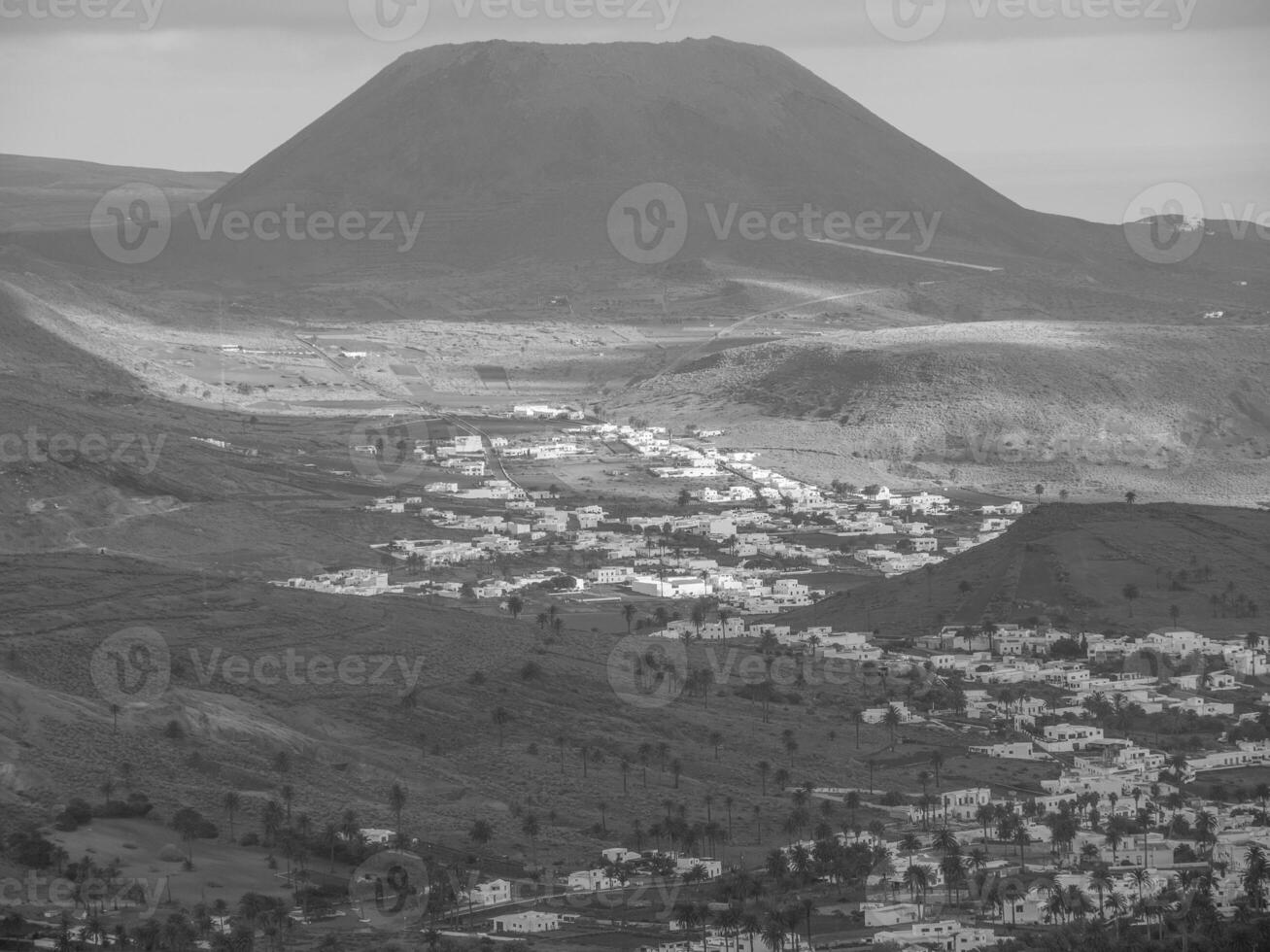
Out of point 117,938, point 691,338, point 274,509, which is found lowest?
point 117,938

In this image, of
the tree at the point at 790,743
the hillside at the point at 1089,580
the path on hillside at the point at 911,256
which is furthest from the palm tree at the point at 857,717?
the path on hillside at the point at 911,256

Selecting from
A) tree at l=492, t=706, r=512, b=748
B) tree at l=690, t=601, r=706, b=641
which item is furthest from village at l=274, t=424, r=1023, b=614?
tree at l=492, t=706, r=512, b=748

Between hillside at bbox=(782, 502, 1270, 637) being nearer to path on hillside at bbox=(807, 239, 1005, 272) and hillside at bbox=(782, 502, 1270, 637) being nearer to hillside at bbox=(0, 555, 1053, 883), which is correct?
hillside at bbox=(0, 555, 1053, 883)

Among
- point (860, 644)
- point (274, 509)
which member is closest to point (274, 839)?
point (860, 644)

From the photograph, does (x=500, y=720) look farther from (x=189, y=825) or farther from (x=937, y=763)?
(x=189, y=825)

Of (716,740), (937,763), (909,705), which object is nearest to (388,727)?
(716,740)

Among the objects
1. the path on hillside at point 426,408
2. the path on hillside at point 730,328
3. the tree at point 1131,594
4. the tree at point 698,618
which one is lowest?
the tree at point 698,618

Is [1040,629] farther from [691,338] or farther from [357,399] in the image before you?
[691,338]

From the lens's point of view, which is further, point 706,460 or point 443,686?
point 706,460

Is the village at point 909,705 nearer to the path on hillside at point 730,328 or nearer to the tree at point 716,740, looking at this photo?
the tree at point 716,740
